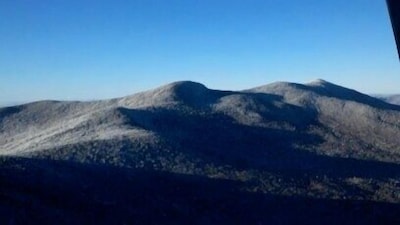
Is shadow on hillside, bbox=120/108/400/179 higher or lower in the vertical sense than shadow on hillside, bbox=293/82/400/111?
lower

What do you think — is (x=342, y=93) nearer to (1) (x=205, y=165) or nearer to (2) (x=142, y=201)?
(1) (x=205, y=165)

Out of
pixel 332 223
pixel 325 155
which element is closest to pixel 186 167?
pixel 332 223

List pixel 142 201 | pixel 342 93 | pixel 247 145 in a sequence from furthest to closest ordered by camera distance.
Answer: pixel 342 93 < pixel 247 145 < pixel 142 201

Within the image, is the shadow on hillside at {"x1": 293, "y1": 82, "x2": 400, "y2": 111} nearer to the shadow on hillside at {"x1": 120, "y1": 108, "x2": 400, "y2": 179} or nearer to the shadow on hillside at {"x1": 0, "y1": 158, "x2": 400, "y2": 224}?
the shadow on hillside at {"x1": 120, "y1": 108, "x2": 400, "y2": 179}

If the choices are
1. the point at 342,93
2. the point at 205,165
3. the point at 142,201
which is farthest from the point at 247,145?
the point at 342,93

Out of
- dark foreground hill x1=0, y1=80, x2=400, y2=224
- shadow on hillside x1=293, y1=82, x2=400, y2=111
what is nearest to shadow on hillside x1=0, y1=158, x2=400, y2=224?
dark foreground hill x1=0, y1=80, x2=400, y2=224

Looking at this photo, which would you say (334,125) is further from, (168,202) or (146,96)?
(168,202)

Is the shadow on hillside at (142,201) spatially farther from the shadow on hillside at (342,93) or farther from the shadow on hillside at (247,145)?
the shadow on hillside at (342,93)

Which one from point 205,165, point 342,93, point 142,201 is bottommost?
point 142,201
